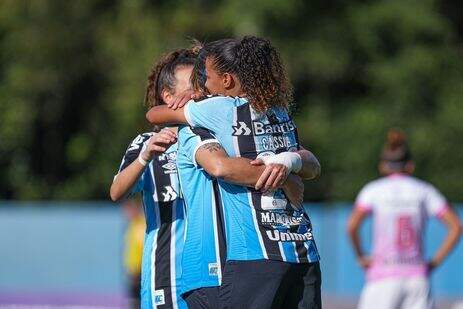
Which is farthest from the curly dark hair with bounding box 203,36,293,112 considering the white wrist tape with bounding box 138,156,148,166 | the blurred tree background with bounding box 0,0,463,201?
the blurred tree background with bounding box 0,0,463,201

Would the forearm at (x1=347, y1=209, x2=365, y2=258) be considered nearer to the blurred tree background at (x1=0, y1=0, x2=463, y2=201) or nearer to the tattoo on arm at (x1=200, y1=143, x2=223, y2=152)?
the tattoo on arm at (x1=200, y1=143, x2=223, y2=152)

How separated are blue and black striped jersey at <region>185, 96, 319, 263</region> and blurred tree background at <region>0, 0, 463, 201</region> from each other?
2039cm

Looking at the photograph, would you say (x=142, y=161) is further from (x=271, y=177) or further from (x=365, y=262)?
(x=365, y=262)

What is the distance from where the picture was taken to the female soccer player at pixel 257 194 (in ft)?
16.3

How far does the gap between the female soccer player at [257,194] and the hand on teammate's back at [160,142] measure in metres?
0.34

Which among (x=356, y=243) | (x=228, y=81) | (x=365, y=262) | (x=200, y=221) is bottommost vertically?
(x=365, y=262)

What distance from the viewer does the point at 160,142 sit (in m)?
5.53

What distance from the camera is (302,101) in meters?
27.8

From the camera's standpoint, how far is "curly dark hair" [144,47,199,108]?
610 cm

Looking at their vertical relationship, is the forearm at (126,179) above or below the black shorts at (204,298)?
above

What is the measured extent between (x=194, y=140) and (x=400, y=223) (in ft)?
16.2

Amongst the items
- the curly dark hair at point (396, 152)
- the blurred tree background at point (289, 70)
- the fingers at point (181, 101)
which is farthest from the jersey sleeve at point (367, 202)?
the blurred tree background at point (289, 70)

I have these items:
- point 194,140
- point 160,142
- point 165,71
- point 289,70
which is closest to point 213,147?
point 194,140

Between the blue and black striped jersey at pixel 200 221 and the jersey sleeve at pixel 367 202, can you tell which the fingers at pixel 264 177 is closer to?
the blue and black striped jersey at pixel 200 221
